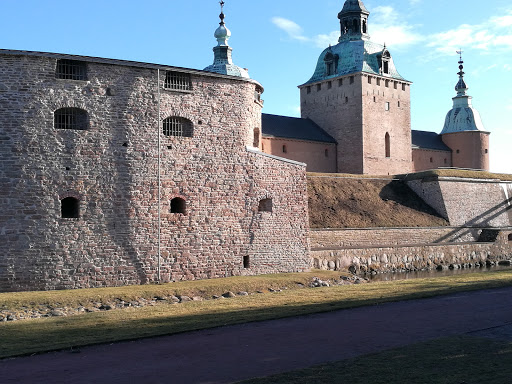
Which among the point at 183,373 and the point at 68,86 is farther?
the point at 68,86

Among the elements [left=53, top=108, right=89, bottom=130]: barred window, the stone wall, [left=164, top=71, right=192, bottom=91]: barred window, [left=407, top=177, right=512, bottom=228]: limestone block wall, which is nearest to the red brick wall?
[left=407, top=177, right=512, bottom=228]: limestone block wall

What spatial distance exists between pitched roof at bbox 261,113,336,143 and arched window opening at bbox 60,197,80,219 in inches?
1102

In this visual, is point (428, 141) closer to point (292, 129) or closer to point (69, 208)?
point (292, 129)

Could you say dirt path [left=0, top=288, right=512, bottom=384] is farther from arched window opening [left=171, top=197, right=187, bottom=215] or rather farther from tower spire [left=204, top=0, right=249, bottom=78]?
tower spire [left=204, top=0, right=249, bottom=78]

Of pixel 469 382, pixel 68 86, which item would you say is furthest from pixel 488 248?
pixel 469 382

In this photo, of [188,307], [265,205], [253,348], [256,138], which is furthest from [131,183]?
[253,348]

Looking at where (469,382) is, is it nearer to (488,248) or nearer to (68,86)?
(68,86)

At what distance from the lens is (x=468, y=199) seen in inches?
1713

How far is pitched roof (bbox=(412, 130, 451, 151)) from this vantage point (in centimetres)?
6050

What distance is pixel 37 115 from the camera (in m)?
Result: 19.2

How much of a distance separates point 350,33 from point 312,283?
38415 mm

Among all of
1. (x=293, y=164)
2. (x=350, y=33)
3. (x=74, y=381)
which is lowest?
(x=74, y=381)

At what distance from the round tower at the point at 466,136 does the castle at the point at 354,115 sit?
4394 millimetres

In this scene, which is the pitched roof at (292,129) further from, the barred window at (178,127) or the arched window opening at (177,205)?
the arched window opening at (177,205)
